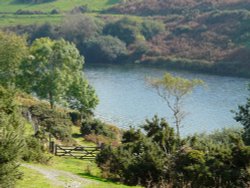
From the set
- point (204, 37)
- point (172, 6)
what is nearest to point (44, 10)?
point (172, 6)

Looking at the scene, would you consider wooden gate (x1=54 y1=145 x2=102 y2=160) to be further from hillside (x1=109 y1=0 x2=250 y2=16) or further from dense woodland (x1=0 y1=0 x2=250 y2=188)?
hillside (x1=109 y1=0 x2=250 y2=16)

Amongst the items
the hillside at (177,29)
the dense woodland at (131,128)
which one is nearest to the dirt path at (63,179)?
the dense woodland at (131,128)

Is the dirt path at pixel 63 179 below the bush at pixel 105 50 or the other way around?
below

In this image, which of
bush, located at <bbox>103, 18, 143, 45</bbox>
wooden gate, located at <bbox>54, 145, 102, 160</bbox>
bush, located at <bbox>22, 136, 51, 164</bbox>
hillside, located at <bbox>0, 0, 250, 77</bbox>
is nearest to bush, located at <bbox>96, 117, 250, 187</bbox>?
bush, located at <bbox>22, 136, 51, 164</bbox>

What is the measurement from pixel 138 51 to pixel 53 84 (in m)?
93.1

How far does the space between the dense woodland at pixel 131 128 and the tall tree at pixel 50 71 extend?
11 centimetres

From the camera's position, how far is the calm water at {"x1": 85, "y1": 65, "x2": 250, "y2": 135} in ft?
227

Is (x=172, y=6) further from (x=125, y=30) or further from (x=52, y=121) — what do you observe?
(x=52, y=121)

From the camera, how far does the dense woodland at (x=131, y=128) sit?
73.2 feet

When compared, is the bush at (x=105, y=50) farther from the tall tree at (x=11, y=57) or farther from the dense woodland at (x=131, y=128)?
the tall tree at (x=11, y=57)

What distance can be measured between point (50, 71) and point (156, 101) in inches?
1234

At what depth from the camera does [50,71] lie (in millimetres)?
54500

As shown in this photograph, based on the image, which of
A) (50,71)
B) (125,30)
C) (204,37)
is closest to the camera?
(50,71)

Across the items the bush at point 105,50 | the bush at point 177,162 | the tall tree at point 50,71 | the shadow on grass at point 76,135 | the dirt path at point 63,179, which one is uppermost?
the bush at point 105,50
